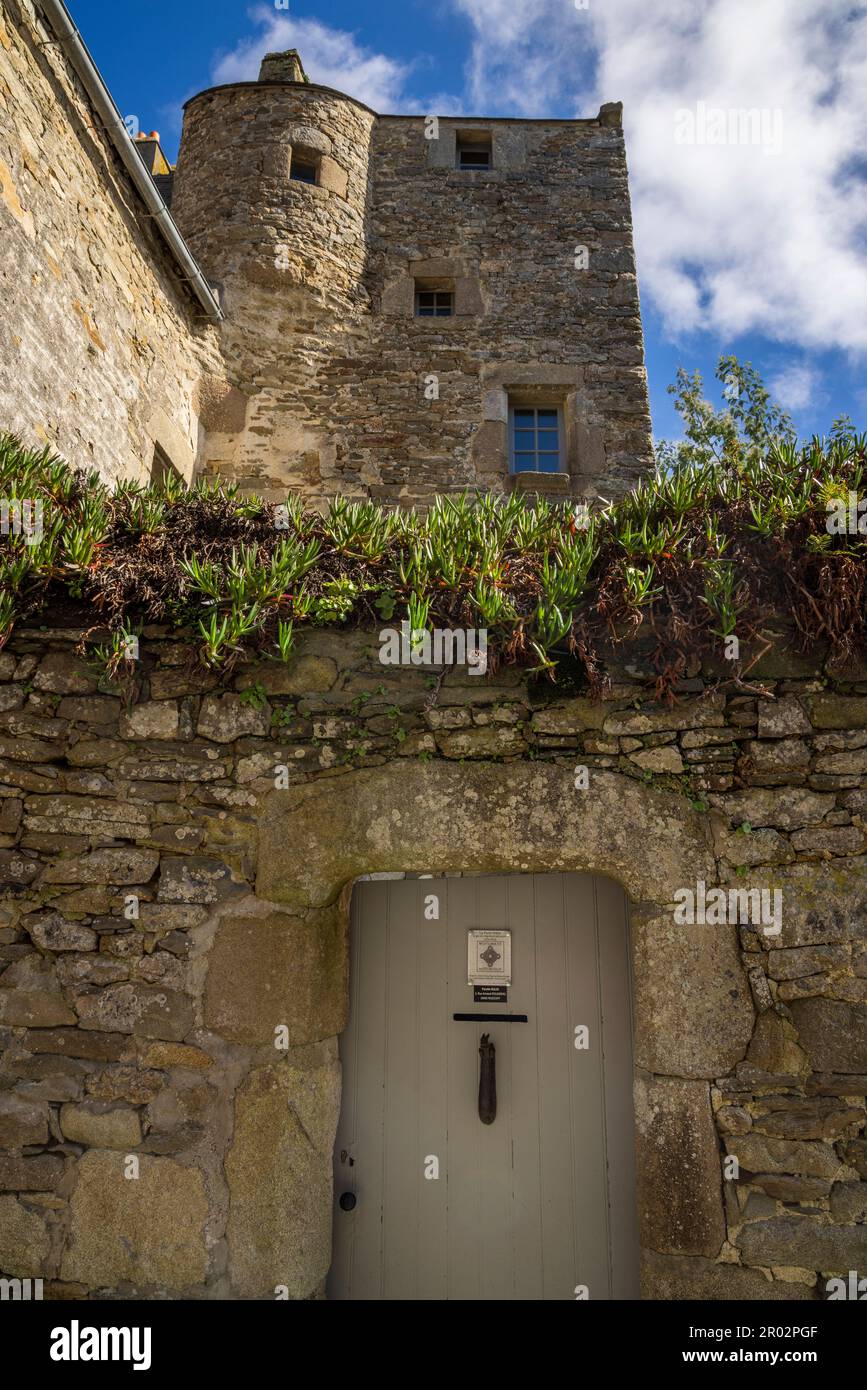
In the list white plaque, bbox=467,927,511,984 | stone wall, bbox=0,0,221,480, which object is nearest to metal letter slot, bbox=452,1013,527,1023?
white plaque, bbox=467,927,511,984

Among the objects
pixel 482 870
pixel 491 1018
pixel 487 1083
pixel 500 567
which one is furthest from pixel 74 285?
pixel 487 1083

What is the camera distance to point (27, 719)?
3141 mm

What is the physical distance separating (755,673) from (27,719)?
2651mm

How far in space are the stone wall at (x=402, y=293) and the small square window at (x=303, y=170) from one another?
0.13 metres

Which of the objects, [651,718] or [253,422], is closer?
[651,718]

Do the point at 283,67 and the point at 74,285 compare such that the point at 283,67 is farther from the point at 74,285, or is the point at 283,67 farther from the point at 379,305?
the point at 74,285

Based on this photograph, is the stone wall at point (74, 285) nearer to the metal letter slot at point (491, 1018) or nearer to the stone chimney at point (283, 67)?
the stone chimney at point (283, 67)

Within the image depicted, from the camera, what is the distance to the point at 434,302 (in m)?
8.55

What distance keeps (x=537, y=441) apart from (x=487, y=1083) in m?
6.29

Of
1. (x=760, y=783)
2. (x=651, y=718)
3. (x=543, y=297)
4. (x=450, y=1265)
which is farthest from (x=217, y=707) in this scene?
(x=543, y=297)

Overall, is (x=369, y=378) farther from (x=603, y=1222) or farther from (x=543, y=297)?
(x=603, y=1222)

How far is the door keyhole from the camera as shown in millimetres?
3109

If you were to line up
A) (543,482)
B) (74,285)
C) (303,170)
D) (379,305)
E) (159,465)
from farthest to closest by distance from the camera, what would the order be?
(303,170) → (379,305) → (543,482) → (159,465) → (74,285)

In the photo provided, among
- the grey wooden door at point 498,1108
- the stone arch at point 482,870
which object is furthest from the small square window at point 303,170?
the grey wooden door at point 498,1108
